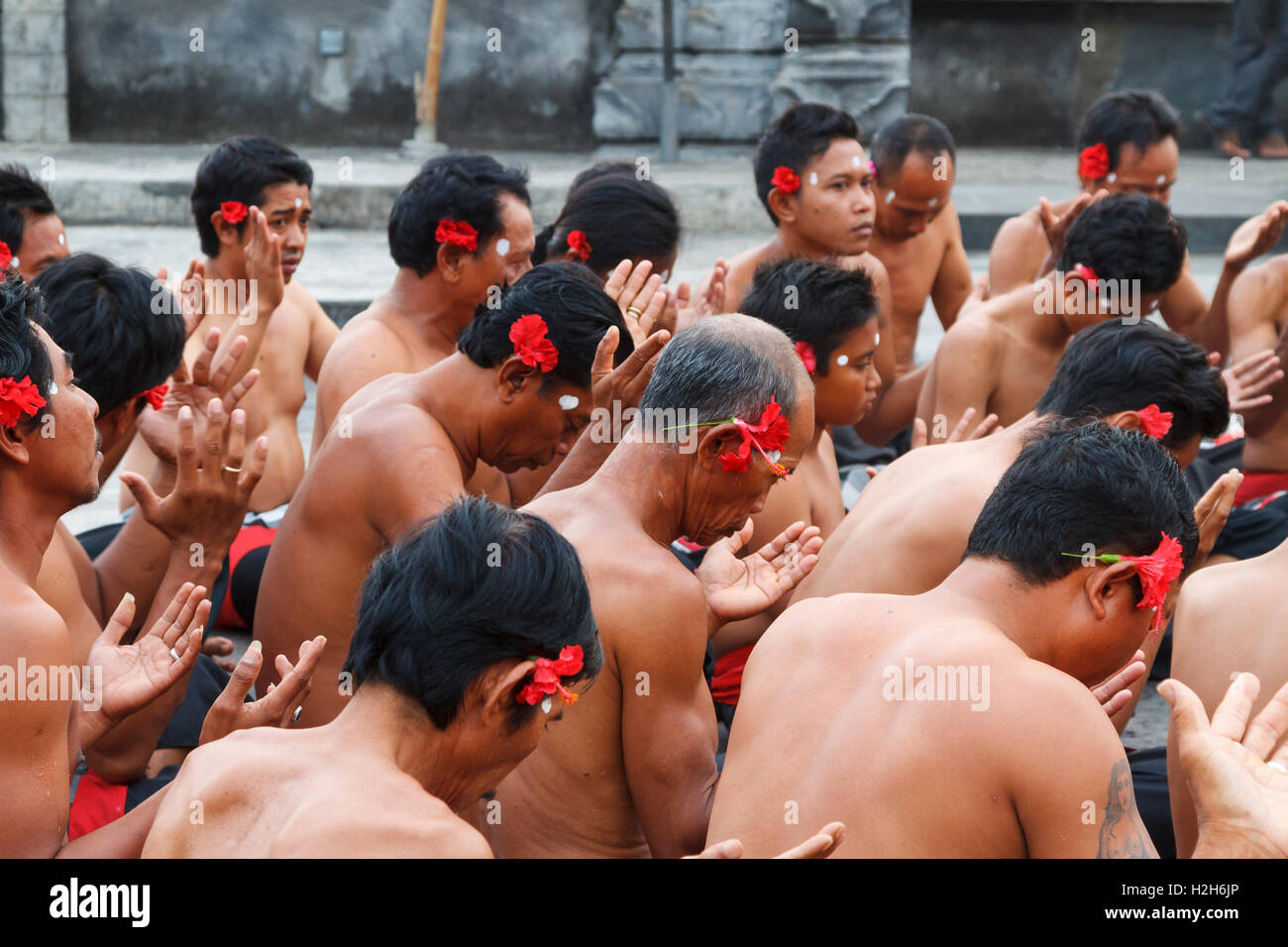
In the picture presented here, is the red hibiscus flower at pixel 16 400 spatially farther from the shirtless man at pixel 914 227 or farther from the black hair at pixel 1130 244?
the shirtless man at pixel 914 227

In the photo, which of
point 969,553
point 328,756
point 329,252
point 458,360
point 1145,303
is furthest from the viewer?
point 329,252

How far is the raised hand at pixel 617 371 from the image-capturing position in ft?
10.5

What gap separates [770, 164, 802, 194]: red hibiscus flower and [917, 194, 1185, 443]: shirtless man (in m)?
1.01

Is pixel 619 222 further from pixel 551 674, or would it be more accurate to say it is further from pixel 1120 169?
pixel 551 674

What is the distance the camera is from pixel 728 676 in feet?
13.1

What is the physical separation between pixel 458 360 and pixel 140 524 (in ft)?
3.15

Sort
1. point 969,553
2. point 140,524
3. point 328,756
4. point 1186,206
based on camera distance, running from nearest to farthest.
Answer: point 328,756, point 969,553, point 140,524, point 1186,206

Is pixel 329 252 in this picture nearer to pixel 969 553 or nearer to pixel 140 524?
pixel 140 524

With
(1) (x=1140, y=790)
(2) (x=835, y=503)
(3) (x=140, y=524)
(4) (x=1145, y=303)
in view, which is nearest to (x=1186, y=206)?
(4) (x=1145, y=303)

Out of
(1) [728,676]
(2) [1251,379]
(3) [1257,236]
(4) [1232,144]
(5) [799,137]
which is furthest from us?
(4) [1232,144]

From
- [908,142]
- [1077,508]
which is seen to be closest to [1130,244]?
[908,142]

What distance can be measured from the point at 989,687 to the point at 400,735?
0.87m

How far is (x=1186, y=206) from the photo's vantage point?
994 cm

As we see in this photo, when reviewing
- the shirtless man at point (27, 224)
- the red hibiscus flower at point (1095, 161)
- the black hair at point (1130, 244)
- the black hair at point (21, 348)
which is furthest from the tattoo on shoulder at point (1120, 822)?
the red hibiscus flower at point (1095, 161)
